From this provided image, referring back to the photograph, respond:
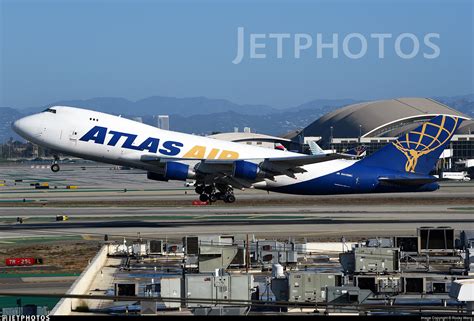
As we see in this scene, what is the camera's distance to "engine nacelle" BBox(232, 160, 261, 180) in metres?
67.1

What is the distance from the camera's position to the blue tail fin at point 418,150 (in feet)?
236

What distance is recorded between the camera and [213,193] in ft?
231

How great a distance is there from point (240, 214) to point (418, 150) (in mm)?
19382

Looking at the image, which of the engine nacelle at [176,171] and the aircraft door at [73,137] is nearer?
the engine nacelle at [176,171]

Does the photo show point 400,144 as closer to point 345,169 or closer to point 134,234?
point 345,169

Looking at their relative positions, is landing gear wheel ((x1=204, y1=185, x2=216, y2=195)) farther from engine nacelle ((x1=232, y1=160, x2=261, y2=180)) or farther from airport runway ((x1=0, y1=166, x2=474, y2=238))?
engine nacelle ((x1=232, y1=160, x2=261, y2=180))

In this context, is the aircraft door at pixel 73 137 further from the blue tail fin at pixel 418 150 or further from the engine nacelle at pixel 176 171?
the blue tail fin at pixel 418 150

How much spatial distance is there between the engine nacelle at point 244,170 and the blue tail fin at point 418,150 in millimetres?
9814

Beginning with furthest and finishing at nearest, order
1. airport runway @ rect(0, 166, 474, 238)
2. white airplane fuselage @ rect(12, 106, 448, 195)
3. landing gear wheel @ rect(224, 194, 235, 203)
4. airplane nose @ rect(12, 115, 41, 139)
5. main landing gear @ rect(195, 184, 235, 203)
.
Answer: landing gear wheel @ rect(224, 194, 235, 203), airport runway @ rect(0, 166, 474, 238), main landing gear @ rect(195, 184, 235, 203), airplane nose @ rect(12, 115, 41, 139), white airplane fuselage @ rect(12, 106, 448, 195)

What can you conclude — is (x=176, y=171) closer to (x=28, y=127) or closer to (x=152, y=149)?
(x=152, y=149)

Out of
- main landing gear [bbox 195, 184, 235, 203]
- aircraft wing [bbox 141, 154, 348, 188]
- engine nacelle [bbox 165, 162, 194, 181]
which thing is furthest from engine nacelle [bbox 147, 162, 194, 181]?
main landing gear [bbox 195, 184, 235, 203]

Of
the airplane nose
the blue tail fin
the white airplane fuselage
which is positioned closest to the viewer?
the white airplane fuselage

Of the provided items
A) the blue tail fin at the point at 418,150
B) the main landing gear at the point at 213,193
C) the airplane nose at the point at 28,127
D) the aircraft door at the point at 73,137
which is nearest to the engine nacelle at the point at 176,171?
the main landing gear at the point at 213,193

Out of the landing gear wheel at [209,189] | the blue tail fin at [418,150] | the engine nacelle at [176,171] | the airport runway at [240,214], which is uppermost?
the blue tail fin at [418,150]
